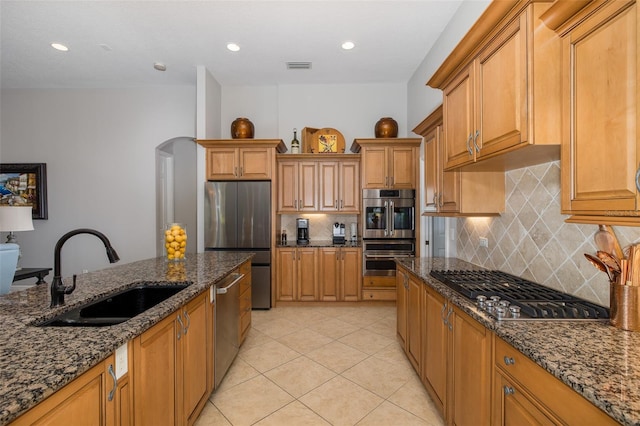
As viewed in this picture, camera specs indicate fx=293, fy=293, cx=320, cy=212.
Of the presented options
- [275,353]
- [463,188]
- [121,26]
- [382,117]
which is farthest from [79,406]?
[382,117]

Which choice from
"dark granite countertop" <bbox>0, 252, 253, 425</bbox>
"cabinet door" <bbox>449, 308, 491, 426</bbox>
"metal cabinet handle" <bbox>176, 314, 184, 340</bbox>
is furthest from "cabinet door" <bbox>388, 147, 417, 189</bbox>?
"metal cabinet handle" <bbox>176, 314, 184, 340</bbox>

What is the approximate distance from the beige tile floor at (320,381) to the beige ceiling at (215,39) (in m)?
3.41

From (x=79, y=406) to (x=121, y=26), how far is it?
151 inches

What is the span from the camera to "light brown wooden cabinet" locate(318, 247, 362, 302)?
14.0 feet

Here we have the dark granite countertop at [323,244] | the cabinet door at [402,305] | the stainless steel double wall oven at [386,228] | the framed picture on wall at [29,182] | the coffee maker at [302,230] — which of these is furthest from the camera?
the framed picture on wall at [29,182]

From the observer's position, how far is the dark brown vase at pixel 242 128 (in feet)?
14.5

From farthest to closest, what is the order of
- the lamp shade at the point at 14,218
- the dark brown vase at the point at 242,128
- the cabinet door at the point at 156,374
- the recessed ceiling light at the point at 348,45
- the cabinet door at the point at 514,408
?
the dark brown vase at the point at 242,128
the recessed ceiling light at the point at 348,45
the lamp shade at the point at 14,218
the cabinet door at the point at 156,374
the cabinet door at the point at 514,408

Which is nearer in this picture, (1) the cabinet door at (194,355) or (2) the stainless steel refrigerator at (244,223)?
(1) the cabinet door at (194,355)

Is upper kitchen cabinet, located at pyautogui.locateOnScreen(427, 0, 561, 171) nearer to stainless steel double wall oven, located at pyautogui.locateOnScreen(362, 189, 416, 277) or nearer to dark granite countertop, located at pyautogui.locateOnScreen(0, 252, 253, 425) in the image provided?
dark granite countertop, located at pyautogui.locateOnScreen(0, 252, 253, 425)

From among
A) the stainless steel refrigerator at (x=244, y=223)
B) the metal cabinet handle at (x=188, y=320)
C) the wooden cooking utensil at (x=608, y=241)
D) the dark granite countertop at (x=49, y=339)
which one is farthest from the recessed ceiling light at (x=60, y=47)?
the wooden cooking utensil at (x=608, y=241)

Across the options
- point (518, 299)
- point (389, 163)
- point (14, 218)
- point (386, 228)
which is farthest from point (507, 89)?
point (14, 218)

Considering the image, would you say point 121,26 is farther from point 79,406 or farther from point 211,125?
point 79,406

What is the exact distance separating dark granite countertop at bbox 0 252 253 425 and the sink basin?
42mm

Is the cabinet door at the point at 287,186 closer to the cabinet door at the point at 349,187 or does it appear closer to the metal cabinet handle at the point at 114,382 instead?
the cabinet door at the point at 349,187
